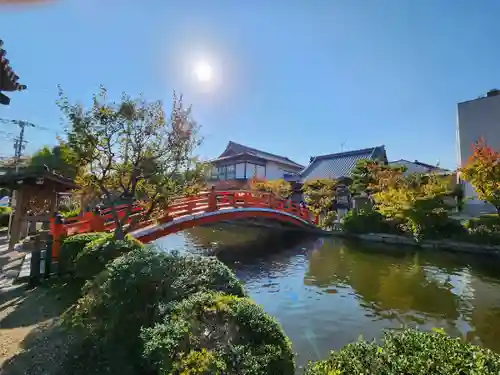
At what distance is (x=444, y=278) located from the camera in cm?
1051

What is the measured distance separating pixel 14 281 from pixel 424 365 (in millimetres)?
8597

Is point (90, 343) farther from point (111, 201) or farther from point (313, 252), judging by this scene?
point (313, 252)

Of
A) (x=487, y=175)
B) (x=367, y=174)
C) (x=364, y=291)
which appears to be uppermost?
(x=367, y=174)

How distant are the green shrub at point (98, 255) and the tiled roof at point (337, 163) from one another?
82.0 ft

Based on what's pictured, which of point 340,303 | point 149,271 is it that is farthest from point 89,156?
point 340,303

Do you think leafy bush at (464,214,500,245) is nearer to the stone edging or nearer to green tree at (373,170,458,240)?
the stone edging

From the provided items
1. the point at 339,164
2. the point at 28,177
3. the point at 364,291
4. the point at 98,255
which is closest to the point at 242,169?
the point at 339,164

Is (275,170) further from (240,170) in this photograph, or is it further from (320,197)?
(320,197)

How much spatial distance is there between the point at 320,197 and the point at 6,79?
20169mm

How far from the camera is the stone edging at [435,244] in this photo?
13875 millimetres

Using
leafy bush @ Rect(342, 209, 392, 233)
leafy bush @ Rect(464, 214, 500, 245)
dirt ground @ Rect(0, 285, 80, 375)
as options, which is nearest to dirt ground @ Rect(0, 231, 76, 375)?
dirt ground @ Rect(0, 285, 80, 375)

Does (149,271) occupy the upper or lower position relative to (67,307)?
upper

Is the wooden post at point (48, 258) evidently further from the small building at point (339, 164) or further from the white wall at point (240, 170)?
the white wall at point (240, 170)

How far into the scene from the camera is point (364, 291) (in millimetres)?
9242
